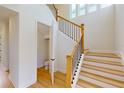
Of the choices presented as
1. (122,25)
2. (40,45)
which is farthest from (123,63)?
(40,45)

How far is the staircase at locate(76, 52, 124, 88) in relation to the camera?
7.77 ft

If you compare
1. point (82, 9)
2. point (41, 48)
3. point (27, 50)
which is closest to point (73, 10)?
point (82, 9)

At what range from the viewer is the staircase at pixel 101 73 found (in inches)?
93.2

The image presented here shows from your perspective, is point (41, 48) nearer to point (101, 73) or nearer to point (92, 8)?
point (92, 8)

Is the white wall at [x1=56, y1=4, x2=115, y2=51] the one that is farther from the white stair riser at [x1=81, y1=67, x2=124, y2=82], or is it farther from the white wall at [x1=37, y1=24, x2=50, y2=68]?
the white wall at [x1=37, y1=24, x2=50, y2=68]

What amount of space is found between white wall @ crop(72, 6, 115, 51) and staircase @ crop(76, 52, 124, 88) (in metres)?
0.99

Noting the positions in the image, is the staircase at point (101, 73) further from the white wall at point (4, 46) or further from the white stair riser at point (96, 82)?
the white wall at point (4, 46)

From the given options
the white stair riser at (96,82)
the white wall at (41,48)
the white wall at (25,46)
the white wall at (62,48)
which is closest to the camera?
the white stair riser at (96,82)

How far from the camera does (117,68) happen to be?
8.75 feet

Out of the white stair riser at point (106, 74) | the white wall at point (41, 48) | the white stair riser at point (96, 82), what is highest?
the white wall at point (41, 48)

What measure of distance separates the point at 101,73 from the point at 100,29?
78.8 inches

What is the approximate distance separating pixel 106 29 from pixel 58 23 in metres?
1.94

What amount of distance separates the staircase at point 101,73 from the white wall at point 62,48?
116cm

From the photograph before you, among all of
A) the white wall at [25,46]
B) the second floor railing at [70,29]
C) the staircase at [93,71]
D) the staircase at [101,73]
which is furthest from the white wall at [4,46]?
the staircase at [101,73]
